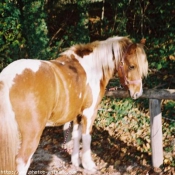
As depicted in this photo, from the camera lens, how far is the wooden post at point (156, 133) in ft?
13.0

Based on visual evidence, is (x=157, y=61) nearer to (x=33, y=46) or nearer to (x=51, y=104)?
(x=33, y=46)

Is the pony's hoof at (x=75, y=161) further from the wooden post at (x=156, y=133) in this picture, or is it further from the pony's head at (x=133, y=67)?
the pony's head at (x=133, y=67)

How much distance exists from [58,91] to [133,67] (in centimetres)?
133

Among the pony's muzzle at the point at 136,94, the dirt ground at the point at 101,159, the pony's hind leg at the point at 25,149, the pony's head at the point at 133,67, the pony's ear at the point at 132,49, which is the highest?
the pony's ear at the point at 132,49

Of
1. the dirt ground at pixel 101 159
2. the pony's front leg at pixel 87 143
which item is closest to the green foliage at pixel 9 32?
the dirt ground at pixel 101 159

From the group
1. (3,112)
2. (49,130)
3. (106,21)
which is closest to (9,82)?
(3,112)

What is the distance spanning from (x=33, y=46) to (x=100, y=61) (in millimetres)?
7020

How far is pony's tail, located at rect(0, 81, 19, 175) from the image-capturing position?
2756 mm

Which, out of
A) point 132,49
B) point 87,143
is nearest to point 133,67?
point 132,49

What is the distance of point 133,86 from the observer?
13.1ft

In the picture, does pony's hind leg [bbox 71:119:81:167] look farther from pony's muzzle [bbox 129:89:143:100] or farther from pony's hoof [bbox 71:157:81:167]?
pony's muzzle [bbox 129:89:143:100]

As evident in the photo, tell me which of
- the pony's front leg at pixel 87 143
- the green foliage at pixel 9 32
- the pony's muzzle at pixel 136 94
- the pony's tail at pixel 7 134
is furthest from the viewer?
the green foliage at pixel 9 32

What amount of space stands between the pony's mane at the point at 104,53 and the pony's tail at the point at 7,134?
4.95ft

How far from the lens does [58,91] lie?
3.30 metres
